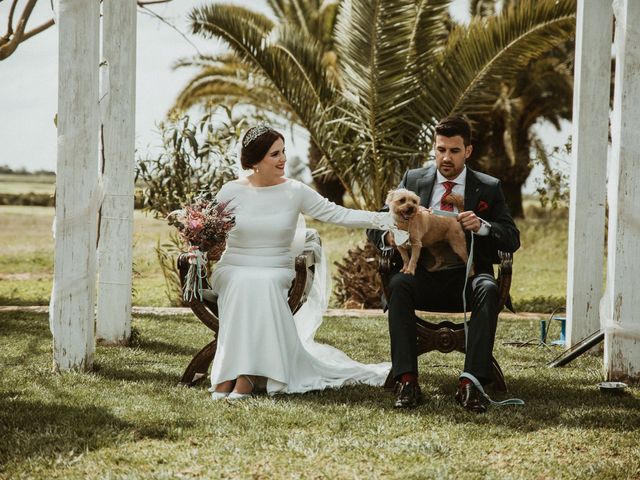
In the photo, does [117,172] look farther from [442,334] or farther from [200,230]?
[442,334]

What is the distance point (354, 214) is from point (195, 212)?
3.25 ft

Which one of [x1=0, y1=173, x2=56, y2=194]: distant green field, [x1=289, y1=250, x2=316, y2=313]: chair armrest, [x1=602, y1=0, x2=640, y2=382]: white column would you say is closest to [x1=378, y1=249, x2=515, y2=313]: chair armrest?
[x1=289, y1=250, x2=316, y2=313]: chair armrest

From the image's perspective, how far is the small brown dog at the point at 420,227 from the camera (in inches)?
193

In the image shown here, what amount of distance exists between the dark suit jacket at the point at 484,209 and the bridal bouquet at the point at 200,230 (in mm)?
910

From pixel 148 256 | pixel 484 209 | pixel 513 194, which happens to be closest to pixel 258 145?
pixel 484 209

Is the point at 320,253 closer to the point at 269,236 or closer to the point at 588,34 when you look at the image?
the point at 269,236

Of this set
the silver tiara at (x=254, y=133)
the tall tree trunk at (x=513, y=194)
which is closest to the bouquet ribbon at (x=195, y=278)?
the silver tiara at (x=254, y=133)

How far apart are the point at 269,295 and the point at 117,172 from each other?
92.5 inches

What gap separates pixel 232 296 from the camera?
5.12m

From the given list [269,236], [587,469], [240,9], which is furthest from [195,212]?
[240,9]

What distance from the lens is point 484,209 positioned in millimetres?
5207

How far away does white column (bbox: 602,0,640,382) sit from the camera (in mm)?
5121

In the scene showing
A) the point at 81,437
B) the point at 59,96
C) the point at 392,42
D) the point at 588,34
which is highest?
the point at 392,42

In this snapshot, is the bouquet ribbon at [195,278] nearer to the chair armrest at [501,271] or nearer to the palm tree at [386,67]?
the chair armrest at [501,271]
